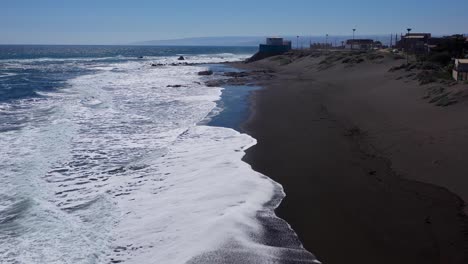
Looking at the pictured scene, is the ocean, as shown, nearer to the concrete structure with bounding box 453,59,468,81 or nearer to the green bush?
the concrete structure with bounding box 453,59,468,81

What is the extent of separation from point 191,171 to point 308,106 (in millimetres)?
10689

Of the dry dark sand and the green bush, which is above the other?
the green bush

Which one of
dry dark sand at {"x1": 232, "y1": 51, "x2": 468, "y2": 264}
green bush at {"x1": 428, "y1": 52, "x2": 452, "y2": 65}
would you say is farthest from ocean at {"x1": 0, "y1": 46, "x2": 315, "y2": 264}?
green bush at {"x1": 428, "y1": 52, "x2": 452, "y2": 65}

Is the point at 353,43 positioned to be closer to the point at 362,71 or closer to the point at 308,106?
the point at 362,71

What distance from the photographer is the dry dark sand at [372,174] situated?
22.0 feet

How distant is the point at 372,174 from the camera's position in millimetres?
9969

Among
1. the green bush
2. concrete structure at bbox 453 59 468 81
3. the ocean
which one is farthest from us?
the green bush

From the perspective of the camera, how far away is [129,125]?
1672cm

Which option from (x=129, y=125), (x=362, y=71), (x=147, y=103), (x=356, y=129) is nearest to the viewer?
(x=356, y=129)

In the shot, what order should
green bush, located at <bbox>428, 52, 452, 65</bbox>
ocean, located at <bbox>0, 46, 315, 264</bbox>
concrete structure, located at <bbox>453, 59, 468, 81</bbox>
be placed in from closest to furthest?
1. ocean, located at <bbox>0, 46, 315, 264</bbox>
2. concrete structure, located at <bbox>453, 59, 468, 81</bbox>
3. green bush, located at <bbox>428, 52, 452, 65</bbox>

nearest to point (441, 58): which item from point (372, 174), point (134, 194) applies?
point (372, 174)

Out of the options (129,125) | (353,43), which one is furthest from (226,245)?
(353,43)

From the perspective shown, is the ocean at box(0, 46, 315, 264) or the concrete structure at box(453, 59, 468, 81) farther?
the concrete structure at box(453, 59, 468, 81)

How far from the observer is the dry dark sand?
6.71m
